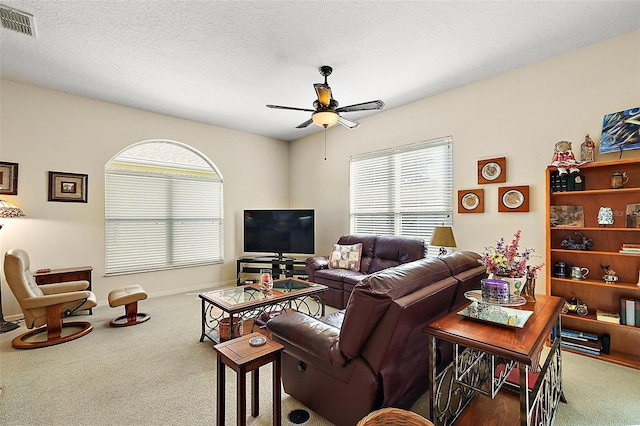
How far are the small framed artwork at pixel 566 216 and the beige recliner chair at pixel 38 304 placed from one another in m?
5.07

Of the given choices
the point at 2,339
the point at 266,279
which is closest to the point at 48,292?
the point at 2,339

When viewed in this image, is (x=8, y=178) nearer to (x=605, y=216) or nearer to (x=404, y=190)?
(x=404, y=190)

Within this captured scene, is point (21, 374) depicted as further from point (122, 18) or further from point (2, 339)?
point (122, 18)

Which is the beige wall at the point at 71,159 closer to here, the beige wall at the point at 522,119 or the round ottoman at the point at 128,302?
the round ottoman at the point at 128,302

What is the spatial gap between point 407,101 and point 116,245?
496cm

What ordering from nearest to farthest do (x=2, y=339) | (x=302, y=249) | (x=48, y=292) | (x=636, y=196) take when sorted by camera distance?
(x=636, y=196) → (x=2, y=339) → (x=48, y=292) → (x=302, y=249)

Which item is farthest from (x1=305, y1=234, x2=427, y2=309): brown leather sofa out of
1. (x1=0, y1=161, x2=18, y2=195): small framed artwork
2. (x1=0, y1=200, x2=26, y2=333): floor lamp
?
(x1=0, y1=161, x2=18, y2=195): small framed artwork

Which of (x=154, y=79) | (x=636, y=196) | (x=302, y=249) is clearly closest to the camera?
(x=636, y=196)

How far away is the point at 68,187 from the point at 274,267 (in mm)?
3260

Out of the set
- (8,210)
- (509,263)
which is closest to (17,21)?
(8,210)

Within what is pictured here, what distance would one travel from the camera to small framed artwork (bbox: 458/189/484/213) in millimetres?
3674

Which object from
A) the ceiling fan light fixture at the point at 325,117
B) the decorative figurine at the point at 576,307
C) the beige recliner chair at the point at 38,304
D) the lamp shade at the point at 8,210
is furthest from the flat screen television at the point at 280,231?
the decorative figurine at the point at 576,307

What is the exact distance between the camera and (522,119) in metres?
3.33

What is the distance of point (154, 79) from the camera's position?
361 cm
